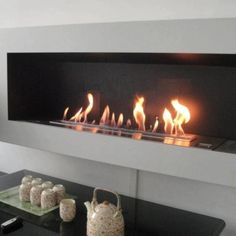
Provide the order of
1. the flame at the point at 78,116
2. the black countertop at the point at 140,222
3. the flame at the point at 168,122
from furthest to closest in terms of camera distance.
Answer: the flame at the point at 78,116, the flame at the point at 168,122, the black countertop at the point at 140,222

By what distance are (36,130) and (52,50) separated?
43cm

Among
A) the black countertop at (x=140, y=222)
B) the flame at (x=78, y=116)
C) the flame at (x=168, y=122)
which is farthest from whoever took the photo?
the flame at (x=78, y=116)

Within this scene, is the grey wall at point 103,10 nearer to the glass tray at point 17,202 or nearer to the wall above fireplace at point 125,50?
the wall above fireplace at point 125,50

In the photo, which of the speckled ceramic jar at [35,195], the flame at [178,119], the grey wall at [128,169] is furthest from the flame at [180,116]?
the speckled ceramic jar at [35,195]

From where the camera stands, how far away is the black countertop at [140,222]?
1573 millimetres

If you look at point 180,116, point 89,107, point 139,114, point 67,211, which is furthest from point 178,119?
point 67,211

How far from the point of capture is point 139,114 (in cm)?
192

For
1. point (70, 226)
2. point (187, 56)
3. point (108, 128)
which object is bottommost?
point (70, 226)

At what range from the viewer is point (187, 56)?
1518 mm

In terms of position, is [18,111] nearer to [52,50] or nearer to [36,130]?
[36,130]

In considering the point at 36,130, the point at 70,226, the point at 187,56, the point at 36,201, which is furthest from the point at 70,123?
the point at 187,56

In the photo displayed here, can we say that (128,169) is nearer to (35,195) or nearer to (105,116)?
(105,116)

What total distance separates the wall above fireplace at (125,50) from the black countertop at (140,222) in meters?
0.26

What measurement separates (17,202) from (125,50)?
0.93 meters
